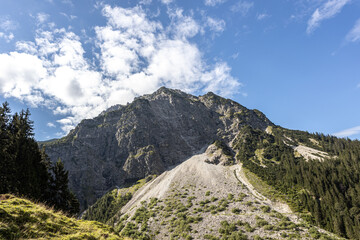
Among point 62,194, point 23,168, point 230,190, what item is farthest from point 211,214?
point 23,168

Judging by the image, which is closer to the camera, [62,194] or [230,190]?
[62,194]

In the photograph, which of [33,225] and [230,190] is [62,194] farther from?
[230,190]

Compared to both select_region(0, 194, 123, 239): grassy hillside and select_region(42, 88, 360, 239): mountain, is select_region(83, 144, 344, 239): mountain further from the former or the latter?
select_region(0, 194, 123, 239): grassy hillside

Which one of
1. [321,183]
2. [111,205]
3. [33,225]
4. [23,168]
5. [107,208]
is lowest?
[107,208]

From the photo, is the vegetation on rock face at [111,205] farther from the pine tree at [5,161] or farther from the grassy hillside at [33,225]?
the grassy hillside at [33,225]

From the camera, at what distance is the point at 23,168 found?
104 ft

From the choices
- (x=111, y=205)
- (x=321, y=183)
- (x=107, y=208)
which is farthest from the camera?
(x=111, y=205)

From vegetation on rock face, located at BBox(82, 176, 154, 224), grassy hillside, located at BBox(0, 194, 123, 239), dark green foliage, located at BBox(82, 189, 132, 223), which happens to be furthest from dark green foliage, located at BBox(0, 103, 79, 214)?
dark green foliage, located at BBox(82, 189, 132, 223)

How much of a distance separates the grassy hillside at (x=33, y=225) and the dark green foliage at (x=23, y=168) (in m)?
20.8

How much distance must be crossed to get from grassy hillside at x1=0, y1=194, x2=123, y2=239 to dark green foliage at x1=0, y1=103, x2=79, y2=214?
20759 mm

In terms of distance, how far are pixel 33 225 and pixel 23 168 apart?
2889 centimetres

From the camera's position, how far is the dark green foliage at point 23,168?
2942 centimetres

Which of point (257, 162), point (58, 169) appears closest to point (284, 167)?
point (257, 162)

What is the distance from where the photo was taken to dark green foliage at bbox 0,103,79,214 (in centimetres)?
2942
